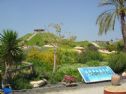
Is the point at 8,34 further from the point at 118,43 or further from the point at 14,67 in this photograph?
the point at 118,43

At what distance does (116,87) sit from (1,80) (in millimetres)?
8170

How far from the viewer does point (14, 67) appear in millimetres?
19469

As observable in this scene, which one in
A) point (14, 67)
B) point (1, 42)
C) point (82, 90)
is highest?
point (1, 42)

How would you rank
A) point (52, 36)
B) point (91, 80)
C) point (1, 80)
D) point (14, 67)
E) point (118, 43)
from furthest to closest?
point (118, 43), point (52, 36), point (91, 80), point (14, 67), point (1, 80)

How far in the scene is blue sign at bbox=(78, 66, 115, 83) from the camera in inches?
831

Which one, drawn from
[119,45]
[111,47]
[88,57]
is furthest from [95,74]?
[111,47]

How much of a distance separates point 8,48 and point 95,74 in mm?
6187

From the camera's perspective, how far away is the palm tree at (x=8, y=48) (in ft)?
59.8

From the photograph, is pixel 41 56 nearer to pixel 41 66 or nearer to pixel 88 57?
pixel 41 66

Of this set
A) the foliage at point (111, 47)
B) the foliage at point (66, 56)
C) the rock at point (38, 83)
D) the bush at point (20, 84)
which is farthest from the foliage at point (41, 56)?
the foliage at point (111, 47)

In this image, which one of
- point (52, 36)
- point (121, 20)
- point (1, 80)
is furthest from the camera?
point (121, 20)

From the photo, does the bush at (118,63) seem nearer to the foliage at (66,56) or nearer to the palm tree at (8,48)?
the foliage at (66,56)

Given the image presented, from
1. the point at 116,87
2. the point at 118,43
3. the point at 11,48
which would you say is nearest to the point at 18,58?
the point at 11,48

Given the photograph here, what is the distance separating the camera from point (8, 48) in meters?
18.2
